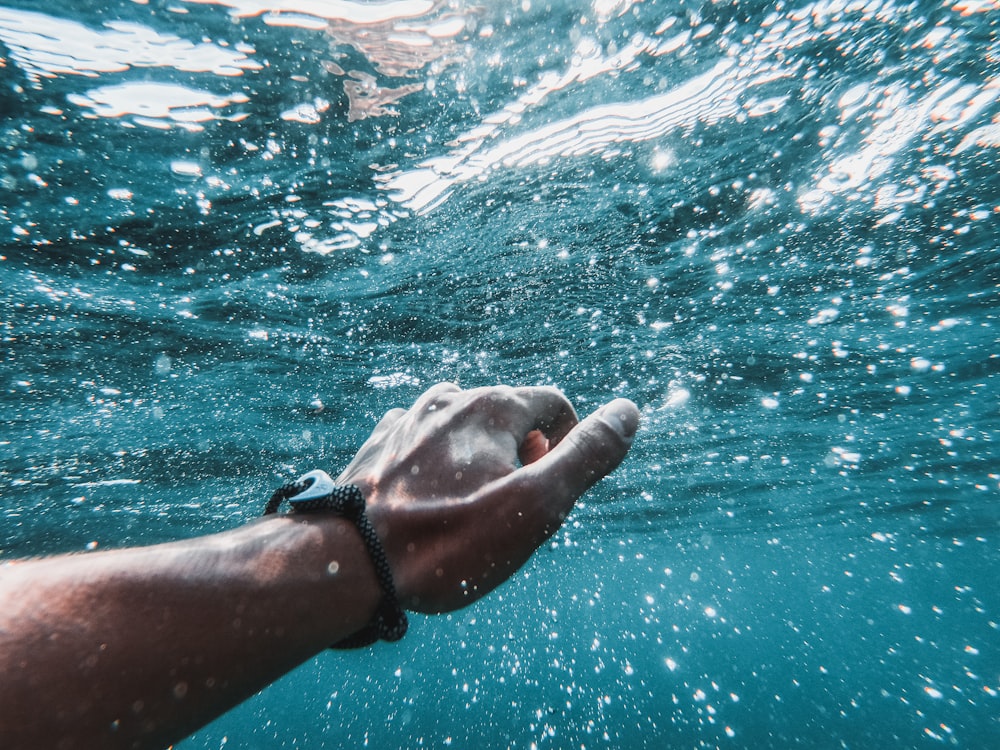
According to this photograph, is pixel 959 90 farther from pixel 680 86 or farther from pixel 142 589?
pixel 142 589

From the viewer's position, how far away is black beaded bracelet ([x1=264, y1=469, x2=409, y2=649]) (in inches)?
64.9

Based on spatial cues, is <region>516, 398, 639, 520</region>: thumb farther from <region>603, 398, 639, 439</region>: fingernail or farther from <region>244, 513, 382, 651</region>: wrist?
<region>244, 513, 382, 651</region>: wrist

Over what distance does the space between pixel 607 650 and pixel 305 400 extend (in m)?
123

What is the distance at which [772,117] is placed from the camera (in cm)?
693

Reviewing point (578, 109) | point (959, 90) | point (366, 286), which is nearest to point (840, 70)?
point (959, 90)

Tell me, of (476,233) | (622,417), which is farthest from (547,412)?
(476,233)

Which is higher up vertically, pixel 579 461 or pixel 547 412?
pixel 547 412

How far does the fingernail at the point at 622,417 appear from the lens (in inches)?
77.4

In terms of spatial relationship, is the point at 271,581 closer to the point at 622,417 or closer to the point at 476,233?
the point at 622,417

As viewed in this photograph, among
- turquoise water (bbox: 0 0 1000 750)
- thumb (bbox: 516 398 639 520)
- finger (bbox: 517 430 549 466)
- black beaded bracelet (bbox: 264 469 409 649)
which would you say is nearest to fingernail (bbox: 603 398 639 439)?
thumb (bbox: 516 398 639 520)

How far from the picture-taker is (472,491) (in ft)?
6.18

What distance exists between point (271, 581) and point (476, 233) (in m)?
7.82

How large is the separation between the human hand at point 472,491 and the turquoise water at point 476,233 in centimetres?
558

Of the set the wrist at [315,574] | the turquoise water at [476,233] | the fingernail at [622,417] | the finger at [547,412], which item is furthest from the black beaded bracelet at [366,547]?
the turquoise water at [476,233]
